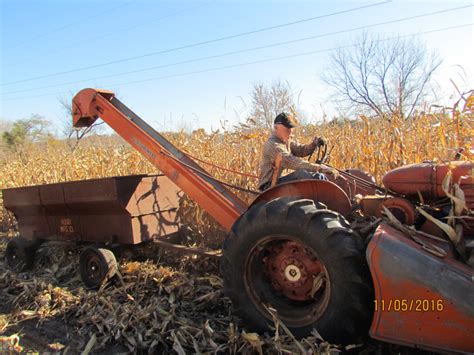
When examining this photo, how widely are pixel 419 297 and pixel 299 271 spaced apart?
35.7 inches

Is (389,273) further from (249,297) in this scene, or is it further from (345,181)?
(345,181)

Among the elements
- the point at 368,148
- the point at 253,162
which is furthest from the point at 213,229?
the point at 368,148

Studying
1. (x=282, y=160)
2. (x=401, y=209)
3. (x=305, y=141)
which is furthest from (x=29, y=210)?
(x=401, y=209)

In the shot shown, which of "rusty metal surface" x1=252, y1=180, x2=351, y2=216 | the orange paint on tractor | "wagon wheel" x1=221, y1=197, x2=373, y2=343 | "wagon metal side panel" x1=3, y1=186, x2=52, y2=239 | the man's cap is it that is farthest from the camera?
"wagon metal side panel" x1=3, y1=186, x2=52, y2=239

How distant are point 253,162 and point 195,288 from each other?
2699 millimetres

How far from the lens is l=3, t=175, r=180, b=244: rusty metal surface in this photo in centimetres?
459

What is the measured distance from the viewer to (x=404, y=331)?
236 centimetres

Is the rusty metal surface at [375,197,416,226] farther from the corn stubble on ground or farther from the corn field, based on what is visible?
the corn stubble on ground

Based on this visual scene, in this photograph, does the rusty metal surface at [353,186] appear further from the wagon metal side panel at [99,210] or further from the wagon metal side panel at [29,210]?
the wagon metal side panel at [29,210]

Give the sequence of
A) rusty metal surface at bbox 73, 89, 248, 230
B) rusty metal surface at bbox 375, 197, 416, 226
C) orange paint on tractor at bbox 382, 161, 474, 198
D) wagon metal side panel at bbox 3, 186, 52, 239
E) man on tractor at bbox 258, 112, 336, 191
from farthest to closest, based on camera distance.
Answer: wagon metal side panel at bbox 3, 186, 52, 239 < rusty metal surface at bbox 73, 89, 248, 230 < man on tractor at bbox 258, 112, 336, 191 < rusty metal surface at bbox 375, 197, 416, 226 < orange paint on tractor at bbox 382, 161, 474, 198

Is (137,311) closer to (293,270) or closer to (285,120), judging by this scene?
(293,270)
